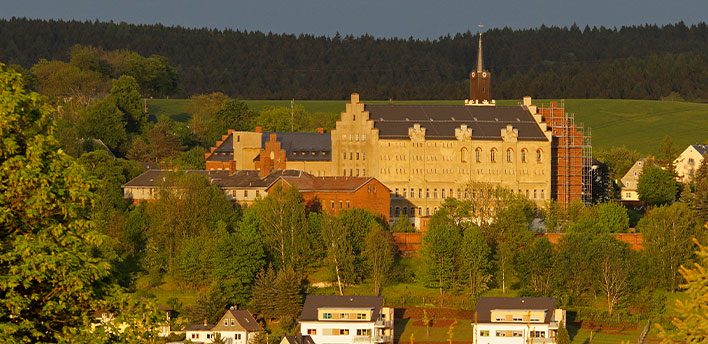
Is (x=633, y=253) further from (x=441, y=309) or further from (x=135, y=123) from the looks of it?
(x=135, y=123)

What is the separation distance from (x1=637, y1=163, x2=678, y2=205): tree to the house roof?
96.0ft

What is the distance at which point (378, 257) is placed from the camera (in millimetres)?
93188

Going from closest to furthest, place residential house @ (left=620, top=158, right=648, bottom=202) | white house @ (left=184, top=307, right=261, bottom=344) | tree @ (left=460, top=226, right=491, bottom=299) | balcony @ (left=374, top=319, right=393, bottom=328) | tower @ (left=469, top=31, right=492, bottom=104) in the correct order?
white house @ (left=184, top=307, right=261, bottom=344) < balcony @ (left=374, top=319, right=393, bottom=328) < tree @ (left=460, top=226, right=491, bottom=299) < tower @ (left=469, top=31, right=492, bottom=104) < residential house @ (left=620, top=158, right=648, bottom=202)

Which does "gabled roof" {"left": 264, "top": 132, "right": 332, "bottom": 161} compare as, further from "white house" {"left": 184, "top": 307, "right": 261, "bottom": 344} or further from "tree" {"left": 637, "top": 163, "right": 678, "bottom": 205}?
"white house" {"left": 184, "top": 307, "right": 261, "bottom": 344}

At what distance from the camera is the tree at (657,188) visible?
122m

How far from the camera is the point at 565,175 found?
11562 centimetres

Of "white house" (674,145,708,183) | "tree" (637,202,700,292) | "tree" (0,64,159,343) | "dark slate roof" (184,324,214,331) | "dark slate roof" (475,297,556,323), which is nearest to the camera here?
"tree" (0,64,159,343)

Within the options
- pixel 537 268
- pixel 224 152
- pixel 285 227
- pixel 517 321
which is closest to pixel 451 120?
pixel 224 152

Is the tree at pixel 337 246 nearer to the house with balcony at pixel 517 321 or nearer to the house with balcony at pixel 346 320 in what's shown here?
the house with balcony at pixel 346 320

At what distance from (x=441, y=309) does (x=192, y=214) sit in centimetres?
2213

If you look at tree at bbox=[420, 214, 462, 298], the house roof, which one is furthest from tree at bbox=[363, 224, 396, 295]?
the house roof

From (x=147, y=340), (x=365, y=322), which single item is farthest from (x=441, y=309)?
(x=147, y=340)

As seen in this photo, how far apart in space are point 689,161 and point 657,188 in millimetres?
23787

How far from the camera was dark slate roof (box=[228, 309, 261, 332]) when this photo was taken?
266ft
